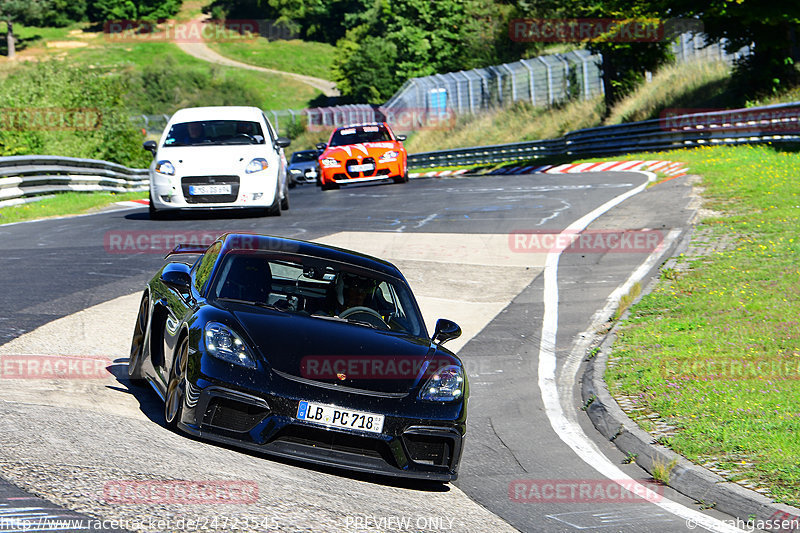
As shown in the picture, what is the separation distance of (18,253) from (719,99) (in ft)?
91.4

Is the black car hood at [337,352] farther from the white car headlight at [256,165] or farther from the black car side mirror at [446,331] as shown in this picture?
the white car headlight at [256,165]

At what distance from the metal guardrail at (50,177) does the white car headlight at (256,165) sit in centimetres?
757

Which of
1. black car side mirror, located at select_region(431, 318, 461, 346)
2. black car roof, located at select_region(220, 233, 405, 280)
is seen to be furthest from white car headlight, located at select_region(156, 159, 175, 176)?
black car side mirror, located at select_region(431, 318, 461, 346)

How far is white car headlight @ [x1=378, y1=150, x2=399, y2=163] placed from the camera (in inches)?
1112

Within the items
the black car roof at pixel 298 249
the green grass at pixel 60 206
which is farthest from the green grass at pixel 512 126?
the black car roof at pixel 298 249

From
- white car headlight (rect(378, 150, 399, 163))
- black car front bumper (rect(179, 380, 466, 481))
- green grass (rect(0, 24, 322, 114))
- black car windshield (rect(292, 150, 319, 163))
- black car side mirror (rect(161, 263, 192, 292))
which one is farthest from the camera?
green grass (rect(0, 24, 322, 114))

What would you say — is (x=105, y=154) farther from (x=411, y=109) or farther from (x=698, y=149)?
(x=411, y=109)

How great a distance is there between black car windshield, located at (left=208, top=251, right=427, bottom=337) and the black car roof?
8 centimetres

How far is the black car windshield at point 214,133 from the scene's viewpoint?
18.1 metres

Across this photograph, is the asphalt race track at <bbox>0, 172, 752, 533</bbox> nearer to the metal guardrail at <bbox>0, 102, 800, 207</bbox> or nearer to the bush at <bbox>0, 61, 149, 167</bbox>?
the metal guardrail at <bbox>0, 102, 800, 207</bbox>

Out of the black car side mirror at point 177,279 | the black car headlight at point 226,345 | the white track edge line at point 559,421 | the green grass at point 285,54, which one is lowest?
the white track edge line at point 559,421

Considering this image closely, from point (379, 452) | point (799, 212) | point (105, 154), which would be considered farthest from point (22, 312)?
point (105, 154)

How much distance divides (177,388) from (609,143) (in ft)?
105

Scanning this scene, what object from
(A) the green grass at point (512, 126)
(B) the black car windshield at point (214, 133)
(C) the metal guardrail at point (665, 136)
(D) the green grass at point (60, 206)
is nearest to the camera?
(B) the black car windshield at point (214, 133)
